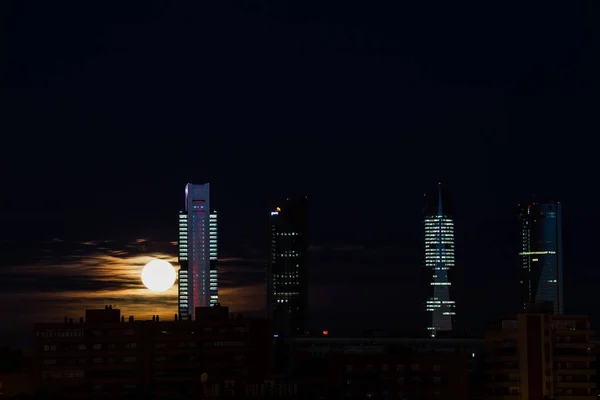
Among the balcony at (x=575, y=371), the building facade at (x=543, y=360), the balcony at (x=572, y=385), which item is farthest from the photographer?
the balcony at (x=575, y=371)

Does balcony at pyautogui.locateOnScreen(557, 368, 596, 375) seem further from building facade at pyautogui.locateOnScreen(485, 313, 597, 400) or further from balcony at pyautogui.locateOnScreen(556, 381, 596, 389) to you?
balcony at pyautogui.locateOnScreen(556, 381, 596, 389)

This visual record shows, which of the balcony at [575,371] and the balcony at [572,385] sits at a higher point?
the balcony at [575,371]

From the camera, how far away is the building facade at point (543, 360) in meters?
107

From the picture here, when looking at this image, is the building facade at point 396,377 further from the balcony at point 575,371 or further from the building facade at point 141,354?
the building facade at point 141,354

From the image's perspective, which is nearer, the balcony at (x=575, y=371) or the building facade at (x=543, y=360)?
the building facade at (x=543, y=360)

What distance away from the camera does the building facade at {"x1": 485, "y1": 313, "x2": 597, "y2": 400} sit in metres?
107

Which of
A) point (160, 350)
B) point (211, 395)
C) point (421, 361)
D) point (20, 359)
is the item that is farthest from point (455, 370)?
point (20, 359)

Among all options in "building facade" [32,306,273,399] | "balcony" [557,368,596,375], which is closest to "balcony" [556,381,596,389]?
"balcony" [557,368,596,375]

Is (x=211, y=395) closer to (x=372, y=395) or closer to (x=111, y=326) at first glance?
(x=372, y=395)

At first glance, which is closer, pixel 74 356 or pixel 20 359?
pixel 74 356

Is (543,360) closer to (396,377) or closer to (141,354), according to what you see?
(396,377)

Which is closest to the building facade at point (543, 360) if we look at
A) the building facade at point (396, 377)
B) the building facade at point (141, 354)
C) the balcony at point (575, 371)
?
the balcony at point (575, 371)

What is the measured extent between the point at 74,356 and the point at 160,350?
8116 millimetres

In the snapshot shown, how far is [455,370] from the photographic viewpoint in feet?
340
